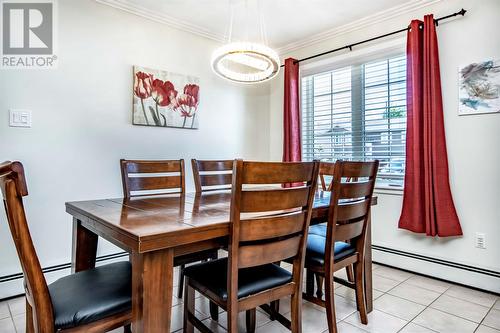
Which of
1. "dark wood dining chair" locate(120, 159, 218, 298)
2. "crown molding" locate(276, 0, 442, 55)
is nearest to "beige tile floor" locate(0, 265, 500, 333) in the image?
"dark wood dining chair" locate(120, 159, 218, 298)

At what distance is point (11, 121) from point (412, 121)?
10.3ft

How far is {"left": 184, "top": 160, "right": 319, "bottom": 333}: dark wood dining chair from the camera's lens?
1176mm

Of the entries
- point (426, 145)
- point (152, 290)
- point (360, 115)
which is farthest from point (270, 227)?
point (360, 115)

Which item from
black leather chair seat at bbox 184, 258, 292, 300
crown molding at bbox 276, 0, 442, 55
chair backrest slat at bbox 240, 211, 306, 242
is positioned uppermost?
crown molding at bbox 276, 0, 442, 55

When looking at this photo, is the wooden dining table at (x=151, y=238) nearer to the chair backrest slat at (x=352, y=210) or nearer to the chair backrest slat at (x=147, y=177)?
the chair backrest slat at (x=352, y=210)

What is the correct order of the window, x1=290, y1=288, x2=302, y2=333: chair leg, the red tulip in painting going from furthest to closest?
1. the red tulip in painting
2. the window
3. x1=290, y1=288, x2=302, y2=333: chair leg

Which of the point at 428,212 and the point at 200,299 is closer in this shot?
the point at 200,299

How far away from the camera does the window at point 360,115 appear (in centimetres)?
289

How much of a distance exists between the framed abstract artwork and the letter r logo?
3.27 metres

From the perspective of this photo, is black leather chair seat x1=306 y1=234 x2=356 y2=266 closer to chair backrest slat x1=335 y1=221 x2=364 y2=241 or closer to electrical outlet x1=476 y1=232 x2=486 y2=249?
chair backrest slat x1=335 y1=221 x2=364 y2=241

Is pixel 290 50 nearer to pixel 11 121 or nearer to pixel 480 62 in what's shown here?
pixel 480 62

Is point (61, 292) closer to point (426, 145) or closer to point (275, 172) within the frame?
point (275, 172)

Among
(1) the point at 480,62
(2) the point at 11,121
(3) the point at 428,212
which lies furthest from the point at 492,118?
(2) the point at 11,121

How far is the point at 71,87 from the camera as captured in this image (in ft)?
7.98
